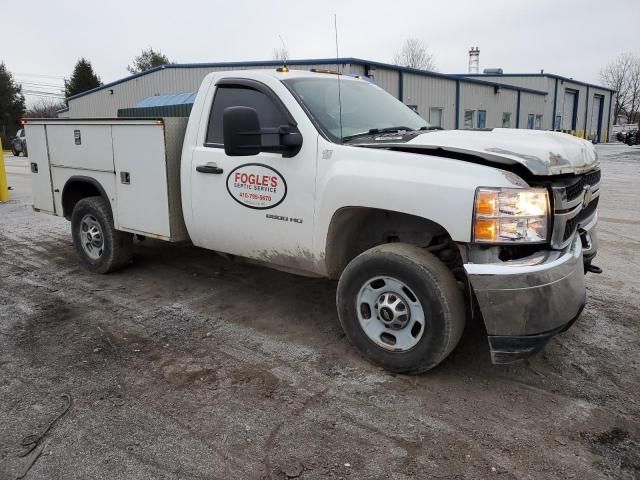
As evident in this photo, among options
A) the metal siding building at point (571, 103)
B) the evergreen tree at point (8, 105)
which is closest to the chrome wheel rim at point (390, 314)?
the metal siding building at point (571, 103)

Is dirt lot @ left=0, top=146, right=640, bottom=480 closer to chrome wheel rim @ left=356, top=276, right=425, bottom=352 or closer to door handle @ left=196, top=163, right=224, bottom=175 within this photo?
chrome wheel rim @ left=356, top=276, right=425, bottom=352

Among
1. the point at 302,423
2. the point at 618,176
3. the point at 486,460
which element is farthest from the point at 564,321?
the point at 618,176

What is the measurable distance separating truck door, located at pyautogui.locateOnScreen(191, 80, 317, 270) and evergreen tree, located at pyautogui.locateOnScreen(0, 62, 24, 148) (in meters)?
51.7

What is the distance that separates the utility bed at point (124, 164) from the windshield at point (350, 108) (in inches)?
53.0

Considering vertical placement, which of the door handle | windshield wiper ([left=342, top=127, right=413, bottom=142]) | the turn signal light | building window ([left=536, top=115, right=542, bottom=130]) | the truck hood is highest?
building window ([left=536, top=115, right=542, bottom=130])

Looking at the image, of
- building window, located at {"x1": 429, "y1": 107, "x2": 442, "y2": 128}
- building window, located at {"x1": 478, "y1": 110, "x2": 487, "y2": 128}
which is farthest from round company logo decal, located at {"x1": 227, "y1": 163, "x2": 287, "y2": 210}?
building window, located at {"x1": 478, "y1": 110, "x2": 487, "y2": 128}

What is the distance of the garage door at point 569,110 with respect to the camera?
41.0 m

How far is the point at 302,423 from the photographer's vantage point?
3.12 m

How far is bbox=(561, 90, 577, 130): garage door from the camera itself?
41.0 metres

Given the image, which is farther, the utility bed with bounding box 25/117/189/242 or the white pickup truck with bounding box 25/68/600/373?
the utility bed with bounding box 25/117/189/242

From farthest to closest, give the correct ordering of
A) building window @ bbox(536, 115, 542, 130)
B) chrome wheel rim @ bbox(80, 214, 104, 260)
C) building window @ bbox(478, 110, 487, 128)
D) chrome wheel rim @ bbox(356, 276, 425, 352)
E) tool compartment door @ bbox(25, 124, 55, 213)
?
building window @ bbox(536, 115, 542, 130) < building window @ bbox(478, 110, 487, 128) < tool compartment door @ bbox(25, 124, 55, 213) < chrome wheel rim @ bbox(80, 214, 104, 260) < chrome wheel rim @ bbox(356, 276, 425, 352)

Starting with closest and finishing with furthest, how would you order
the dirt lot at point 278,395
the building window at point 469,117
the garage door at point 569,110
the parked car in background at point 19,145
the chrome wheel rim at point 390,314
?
the dirt lot at point 278,395 < the chrome wheel rim at point 390,314 < the building window at point 469,117 < the parked car in background at point 19,145 < the garage door at point 569,110

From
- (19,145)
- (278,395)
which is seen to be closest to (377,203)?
(278,395)

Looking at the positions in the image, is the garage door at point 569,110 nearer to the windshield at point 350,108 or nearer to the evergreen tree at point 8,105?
the windshield at point 350,108
